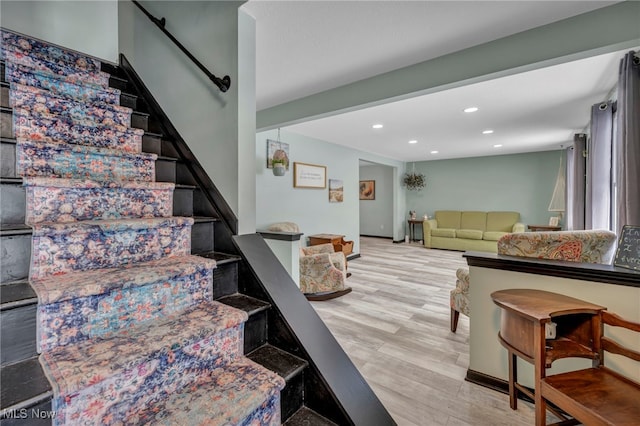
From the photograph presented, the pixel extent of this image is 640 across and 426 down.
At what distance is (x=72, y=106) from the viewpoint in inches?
63.0

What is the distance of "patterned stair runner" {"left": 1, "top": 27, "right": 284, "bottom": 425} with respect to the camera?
819 millimetres

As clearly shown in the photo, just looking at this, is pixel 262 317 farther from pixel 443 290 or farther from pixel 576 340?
pixel 443 290

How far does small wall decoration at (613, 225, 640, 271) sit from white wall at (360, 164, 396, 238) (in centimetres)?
748

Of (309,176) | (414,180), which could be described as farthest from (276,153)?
(414,180)

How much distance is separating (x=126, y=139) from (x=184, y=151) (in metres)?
0.32

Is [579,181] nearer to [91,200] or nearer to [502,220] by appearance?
[502,220]

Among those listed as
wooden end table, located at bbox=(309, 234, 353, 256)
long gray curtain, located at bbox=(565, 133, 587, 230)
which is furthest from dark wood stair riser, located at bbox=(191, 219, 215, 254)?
long gray curtain, located at bbox=(565, 133, 587, 230)

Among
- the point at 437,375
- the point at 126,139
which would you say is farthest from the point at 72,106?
the point at 437,375

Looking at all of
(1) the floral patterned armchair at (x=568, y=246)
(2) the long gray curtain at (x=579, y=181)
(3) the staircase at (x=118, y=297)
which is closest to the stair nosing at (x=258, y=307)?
(3) the staircase at (x=118, y=297)

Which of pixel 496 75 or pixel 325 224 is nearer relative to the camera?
pixel 496 75

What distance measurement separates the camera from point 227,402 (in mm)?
885

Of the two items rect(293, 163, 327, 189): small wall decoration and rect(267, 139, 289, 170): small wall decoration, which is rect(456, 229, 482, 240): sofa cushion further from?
rect(267, 139, 289, 170): small wall decoration

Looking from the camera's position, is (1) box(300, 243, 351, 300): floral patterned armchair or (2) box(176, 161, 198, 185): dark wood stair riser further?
A: (1) box(300, 243, 351, 300): floral patterned armchair

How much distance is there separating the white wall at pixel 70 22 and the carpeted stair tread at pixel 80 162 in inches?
72.7
